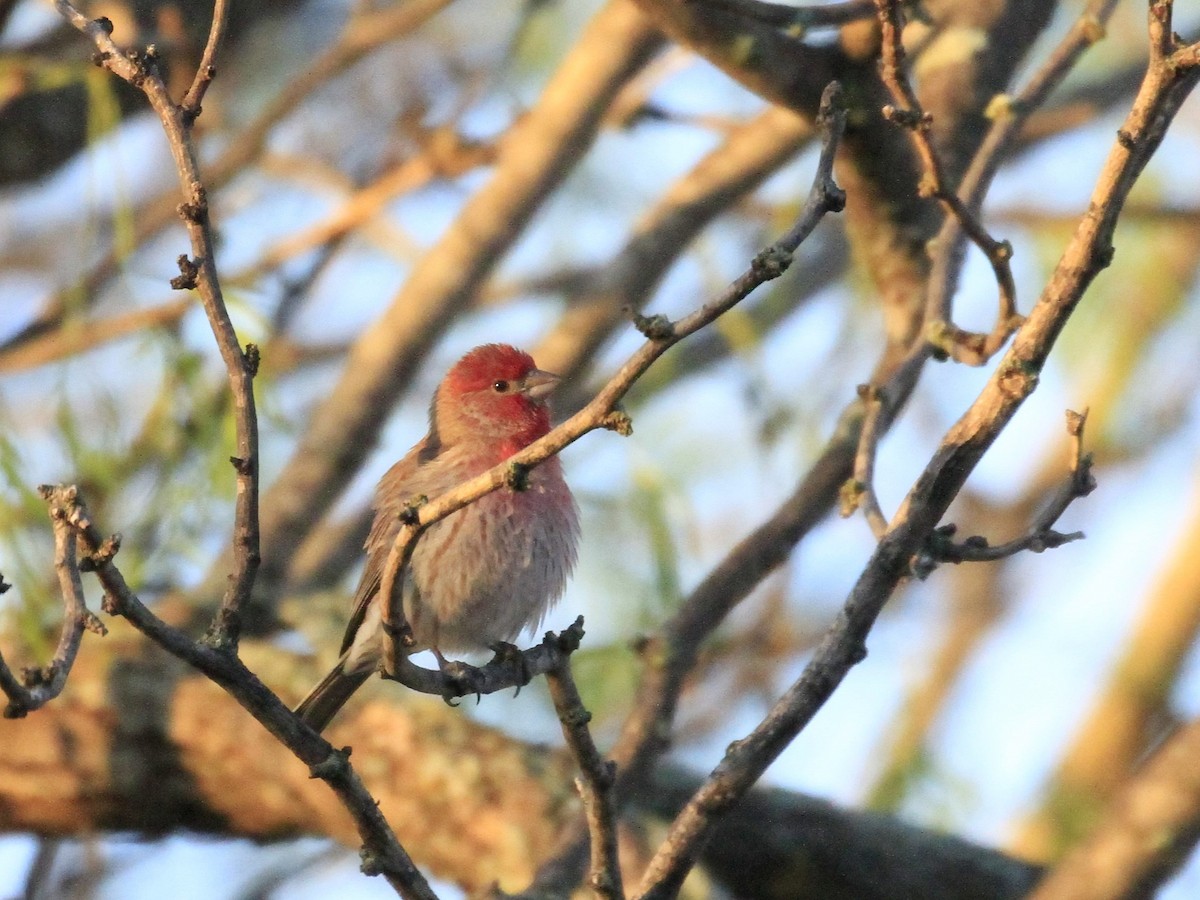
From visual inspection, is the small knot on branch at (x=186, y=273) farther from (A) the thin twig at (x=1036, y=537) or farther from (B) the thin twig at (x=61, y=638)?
(A) the thin twig at (x=1036, y=537)

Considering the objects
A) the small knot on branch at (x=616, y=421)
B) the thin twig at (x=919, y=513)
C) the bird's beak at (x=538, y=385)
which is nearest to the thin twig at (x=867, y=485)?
the thin twig at (x=919, y=513)

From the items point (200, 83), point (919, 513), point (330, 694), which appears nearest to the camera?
point (200, 83)

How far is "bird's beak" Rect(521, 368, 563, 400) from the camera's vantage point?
625 centimetres

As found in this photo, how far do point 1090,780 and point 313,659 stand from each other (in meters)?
5.11

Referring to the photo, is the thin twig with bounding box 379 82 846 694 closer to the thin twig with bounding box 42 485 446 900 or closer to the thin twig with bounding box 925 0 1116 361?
the thin twig with bounding box 42 485 446 900

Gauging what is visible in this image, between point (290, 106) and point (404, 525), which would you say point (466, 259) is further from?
point (404, 525)

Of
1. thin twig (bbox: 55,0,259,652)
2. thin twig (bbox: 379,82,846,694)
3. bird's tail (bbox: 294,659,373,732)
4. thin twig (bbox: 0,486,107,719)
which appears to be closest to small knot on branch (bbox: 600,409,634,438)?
thin twig (bbox: 379,82,846,694)

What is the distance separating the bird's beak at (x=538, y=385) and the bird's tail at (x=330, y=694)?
1.28m

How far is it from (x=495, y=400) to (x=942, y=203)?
7.11 ft

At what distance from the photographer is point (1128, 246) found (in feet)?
33.9

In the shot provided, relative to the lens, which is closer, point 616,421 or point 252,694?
point 616,421

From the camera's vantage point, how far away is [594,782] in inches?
148

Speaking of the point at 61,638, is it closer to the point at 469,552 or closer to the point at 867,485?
the point at 867,485

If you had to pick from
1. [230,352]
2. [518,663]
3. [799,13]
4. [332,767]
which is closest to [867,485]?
[518,663]
